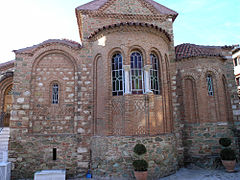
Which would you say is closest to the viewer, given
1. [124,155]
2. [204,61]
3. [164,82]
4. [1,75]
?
[124,155]

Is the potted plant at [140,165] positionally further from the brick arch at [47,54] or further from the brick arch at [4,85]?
the brick arch at [4,85]

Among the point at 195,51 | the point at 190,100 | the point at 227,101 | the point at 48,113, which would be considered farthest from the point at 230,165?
the point at 48,113

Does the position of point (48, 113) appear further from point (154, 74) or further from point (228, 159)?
point (228, 159)

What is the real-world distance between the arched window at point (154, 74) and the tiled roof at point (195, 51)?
2.06m

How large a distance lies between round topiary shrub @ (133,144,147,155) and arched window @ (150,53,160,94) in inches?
114

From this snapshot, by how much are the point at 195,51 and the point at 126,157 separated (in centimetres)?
763

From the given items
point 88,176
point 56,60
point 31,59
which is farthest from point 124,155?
point 31,59

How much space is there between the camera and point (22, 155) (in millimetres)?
8891

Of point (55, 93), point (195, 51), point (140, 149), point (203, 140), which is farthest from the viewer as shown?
point (195, 51)

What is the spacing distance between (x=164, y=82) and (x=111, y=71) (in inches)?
113

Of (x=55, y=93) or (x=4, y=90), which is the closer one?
(x=55, y=93)

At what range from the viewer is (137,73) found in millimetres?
8977

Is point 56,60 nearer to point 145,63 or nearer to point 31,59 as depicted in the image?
point 31,59

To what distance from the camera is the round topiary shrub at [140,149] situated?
763 cm
